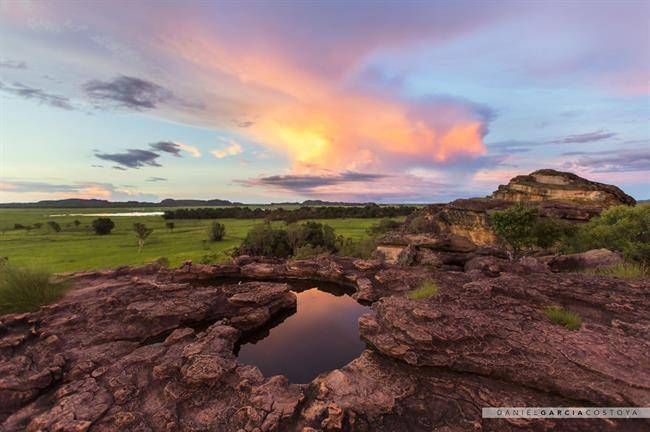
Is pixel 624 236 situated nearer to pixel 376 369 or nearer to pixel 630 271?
pixel 630 271

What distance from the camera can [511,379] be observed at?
9688mm

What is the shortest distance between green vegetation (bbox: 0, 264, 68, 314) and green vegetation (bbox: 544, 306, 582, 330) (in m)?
28.0

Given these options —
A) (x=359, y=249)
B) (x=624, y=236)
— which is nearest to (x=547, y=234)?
(x=624, y=236)

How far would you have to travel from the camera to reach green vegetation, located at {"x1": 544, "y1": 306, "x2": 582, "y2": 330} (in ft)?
36.8

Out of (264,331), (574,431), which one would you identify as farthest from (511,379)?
(264,331)

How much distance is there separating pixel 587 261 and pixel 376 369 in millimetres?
22355

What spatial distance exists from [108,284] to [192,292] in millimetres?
6539

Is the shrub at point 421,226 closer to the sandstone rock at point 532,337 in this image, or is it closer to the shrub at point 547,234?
the shrub at point 547,234

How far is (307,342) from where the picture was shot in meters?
15.9

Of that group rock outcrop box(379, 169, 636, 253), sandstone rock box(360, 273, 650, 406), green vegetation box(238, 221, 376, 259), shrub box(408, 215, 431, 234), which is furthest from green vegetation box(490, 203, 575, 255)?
green vegetation box(238, 221, 376, 259)

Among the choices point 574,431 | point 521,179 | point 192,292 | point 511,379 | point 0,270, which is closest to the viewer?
point 574,431

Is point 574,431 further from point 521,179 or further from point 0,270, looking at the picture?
point 521,179

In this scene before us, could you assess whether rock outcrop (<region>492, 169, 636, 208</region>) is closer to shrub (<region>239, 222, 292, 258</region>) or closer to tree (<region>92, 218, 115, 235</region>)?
shrub (<region>239, 222, 292, 258</region>)

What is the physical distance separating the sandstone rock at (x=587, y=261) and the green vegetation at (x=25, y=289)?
37700mm
